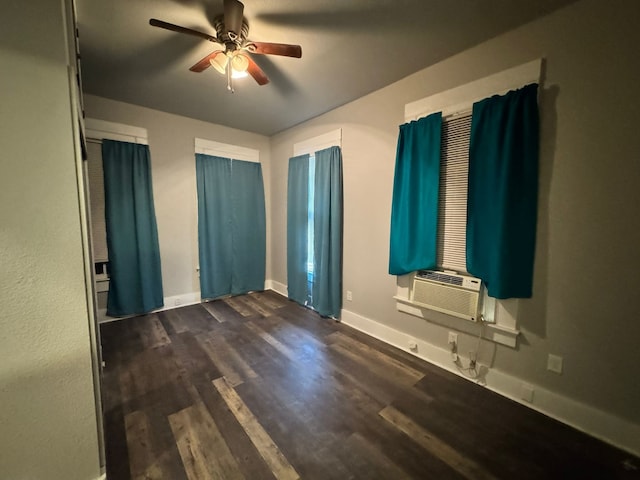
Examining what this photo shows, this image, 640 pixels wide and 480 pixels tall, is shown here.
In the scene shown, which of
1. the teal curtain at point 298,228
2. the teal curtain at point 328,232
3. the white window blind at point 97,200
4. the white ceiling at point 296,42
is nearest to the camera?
the white ceiling at point 296,42

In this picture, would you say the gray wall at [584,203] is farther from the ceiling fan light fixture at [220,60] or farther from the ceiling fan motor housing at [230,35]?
the ceiling fan light fixture at [220,60]

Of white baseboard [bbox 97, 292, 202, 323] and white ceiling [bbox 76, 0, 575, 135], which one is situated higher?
white ceiling [bbox 76, 0, 575, 135]

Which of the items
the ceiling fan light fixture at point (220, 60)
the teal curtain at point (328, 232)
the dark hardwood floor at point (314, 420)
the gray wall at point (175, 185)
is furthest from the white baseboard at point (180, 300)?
the ceiling fan light fixture at point (220, 60)

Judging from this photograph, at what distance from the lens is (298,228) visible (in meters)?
3.77

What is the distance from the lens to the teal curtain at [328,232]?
3.11m

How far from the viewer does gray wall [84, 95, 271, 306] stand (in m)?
3.30

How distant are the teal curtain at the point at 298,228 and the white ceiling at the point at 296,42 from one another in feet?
3.22

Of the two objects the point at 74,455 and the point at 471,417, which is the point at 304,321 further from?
the point at 74,455

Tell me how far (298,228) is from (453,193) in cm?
221

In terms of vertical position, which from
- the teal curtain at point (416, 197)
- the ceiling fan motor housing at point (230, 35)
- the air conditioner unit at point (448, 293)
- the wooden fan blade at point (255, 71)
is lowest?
the air conditioner unit at point (448, 293)

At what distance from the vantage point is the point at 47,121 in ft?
3.35

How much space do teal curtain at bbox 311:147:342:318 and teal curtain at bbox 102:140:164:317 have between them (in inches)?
85.8

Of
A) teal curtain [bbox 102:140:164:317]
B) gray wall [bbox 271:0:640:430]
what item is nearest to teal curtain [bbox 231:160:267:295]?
teal curtain [bbox 102:140:164:317]

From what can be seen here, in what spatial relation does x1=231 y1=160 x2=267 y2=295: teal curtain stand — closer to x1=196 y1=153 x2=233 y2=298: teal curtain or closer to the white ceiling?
x1=196 y1=153 x2=233 y2=298: teal curtain
